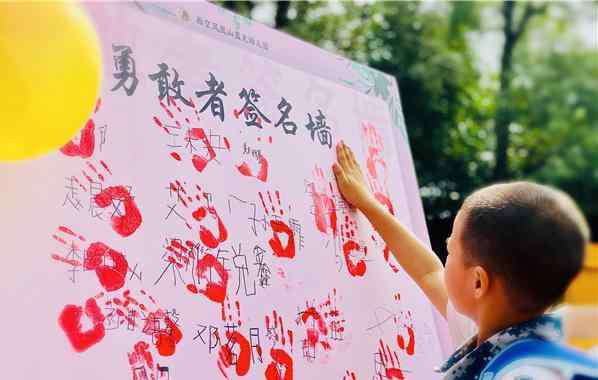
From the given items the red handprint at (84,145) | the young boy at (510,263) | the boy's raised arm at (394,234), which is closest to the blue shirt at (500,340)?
the young boy at (510,263)

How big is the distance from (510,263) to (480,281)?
0.32 ft

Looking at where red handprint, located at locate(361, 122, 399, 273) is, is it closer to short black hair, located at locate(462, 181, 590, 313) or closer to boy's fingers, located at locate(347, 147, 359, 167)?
boy's fingers, located at locate(347, 147, 359, 167)

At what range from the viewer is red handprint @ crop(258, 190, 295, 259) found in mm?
1774

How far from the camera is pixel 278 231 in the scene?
1797 mm

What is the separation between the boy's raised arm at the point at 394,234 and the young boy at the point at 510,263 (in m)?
0.34

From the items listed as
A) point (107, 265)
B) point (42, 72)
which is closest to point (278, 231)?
point (107, 265)

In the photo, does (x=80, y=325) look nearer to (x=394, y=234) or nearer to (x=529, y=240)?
(x=529, y=240)

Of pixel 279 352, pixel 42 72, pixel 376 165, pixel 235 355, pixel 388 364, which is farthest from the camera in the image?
pixel 376 165

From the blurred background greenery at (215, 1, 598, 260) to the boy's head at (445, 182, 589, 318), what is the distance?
697 cm

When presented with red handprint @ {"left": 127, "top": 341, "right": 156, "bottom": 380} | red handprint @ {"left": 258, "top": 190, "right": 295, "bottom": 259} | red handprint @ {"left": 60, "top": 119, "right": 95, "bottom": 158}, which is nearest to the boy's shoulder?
red handprint @ {"left": 258, "top": 190, "right": 295, "bottom": 259}

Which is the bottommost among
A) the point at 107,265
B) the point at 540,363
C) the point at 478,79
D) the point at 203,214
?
the point at 540,363

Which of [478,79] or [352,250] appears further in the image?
[478,79]

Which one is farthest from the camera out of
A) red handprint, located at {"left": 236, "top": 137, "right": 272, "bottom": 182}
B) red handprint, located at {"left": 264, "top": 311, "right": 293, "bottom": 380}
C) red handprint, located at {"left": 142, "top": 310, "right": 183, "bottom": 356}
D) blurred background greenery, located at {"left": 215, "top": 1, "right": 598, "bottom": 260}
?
blurred background greenery, located at {"left": 215, "top": 1, "right": 598, "bottom": 260}

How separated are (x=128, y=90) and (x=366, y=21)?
895 centimetres
